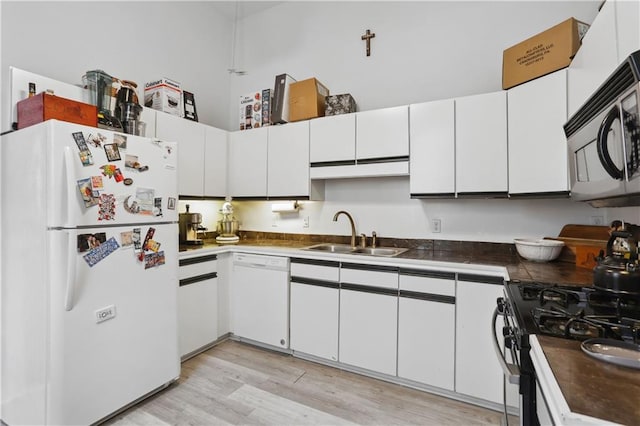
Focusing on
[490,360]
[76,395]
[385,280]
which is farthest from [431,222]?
[76,395]

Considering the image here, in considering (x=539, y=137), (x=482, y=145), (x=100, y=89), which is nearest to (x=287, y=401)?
(x=482, y=145)

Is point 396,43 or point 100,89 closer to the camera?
point 100,89

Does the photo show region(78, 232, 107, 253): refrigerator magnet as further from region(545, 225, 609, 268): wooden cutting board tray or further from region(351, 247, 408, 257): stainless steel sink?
region(545, 225, 609, 268): wooden cutting board tray

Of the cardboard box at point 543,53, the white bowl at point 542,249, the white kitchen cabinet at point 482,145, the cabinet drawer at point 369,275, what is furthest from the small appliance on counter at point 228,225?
the cardboard box at point 543,53

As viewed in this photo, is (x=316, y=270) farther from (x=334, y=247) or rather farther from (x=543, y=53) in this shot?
(x=543, y=53)

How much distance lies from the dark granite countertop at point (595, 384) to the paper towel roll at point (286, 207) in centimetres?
262

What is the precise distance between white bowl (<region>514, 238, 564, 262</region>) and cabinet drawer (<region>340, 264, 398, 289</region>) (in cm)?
87

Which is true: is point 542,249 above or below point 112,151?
below

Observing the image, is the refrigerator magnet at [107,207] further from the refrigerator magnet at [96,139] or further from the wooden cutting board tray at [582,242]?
the wooden cutting board tray at [582,242]

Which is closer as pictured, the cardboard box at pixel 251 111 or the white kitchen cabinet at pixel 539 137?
the white kitchen cabinet at pixel 539 137

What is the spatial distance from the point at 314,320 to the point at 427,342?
34.7 inches

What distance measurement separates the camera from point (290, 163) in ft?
9.73

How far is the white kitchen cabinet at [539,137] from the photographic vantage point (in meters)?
1.93

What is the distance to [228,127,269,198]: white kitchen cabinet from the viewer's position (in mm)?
3125
